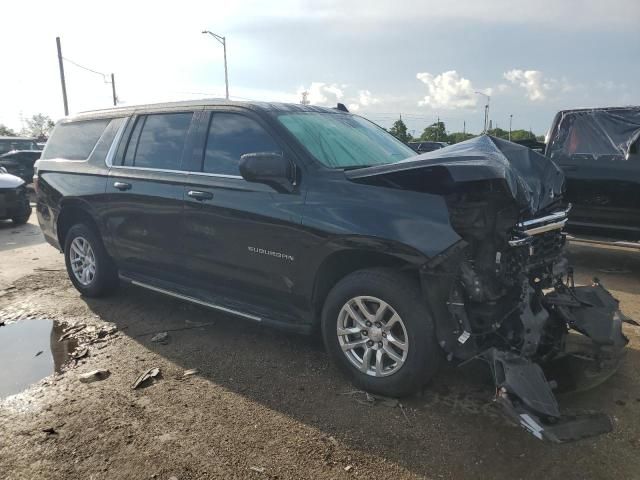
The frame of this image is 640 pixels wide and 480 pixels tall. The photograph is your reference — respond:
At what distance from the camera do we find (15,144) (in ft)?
52.9

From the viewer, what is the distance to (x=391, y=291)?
10.2 ft

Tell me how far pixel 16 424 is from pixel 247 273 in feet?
5.69

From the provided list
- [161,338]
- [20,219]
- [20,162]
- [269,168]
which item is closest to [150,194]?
[161,338]

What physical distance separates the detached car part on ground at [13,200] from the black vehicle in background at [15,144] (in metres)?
6.36

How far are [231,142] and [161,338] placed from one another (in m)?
1.76

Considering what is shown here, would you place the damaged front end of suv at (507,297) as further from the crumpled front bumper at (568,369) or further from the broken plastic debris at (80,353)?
the broken plastic debris at (80,353)

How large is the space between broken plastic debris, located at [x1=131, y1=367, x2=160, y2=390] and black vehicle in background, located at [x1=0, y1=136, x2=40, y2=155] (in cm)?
1516

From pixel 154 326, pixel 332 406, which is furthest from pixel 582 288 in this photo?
pixel 154 326

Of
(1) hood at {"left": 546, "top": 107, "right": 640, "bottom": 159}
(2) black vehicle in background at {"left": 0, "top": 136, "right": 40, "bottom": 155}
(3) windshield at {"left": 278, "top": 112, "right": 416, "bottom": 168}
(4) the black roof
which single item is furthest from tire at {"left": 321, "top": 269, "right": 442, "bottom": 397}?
(2) black vehicle in background at {"left": 0, "top": 136, "right": 40, "bottom": 155}

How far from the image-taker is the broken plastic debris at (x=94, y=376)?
11.9ft

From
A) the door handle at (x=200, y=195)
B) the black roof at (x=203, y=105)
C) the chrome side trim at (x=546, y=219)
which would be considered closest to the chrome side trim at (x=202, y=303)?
the door handle at (x=200, y=195)

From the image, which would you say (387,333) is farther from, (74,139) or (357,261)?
(74,139)

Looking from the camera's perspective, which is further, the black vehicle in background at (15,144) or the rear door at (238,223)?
the black vehicle in background at (15,144)

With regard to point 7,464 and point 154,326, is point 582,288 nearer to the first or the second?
point 154,326
